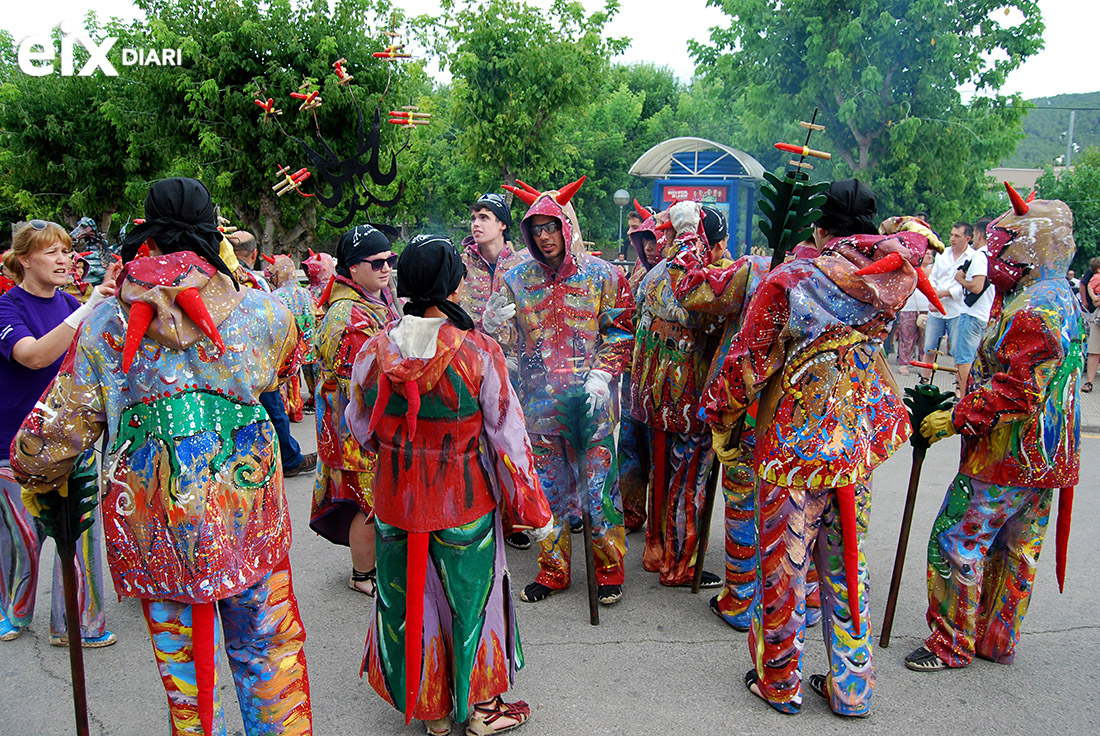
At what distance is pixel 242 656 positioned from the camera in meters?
2.51

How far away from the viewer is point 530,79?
1443cm

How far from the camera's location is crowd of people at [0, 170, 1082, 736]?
2.29 meters

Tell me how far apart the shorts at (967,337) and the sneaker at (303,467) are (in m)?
6.97

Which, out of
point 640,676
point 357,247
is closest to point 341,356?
point 357,247

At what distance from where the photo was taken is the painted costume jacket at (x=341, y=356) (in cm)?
373

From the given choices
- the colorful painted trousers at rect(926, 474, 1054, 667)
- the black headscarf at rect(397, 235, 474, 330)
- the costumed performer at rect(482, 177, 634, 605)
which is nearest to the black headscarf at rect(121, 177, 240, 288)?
the black headscarf at rect(397, 235, 474, 330)

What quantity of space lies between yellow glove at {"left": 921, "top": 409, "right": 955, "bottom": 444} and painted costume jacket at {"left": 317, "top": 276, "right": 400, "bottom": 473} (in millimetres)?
2481

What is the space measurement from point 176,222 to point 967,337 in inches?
338

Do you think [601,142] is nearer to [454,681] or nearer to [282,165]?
[282,165]

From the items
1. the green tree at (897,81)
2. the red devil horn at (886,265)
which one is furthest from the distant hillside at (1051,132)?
the red devil horn at (886,265)

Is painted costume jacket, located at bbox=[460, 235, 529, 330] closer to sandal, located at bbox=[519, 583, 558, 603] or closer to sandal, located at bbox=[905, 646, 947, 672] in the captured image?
sandal, located at bbox=[519, 583, 558, 603]

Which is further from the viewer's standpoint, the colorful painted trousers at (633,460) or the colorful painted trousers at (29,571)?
the colorful painted trousers at (633,460)

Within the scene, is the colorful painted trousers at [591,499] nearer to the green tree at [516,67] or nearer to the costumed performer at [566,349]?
the costumed performer at [566,349]

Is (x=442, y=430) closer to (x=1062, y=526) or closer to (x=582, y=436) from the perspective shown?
(x=582, y=436)
